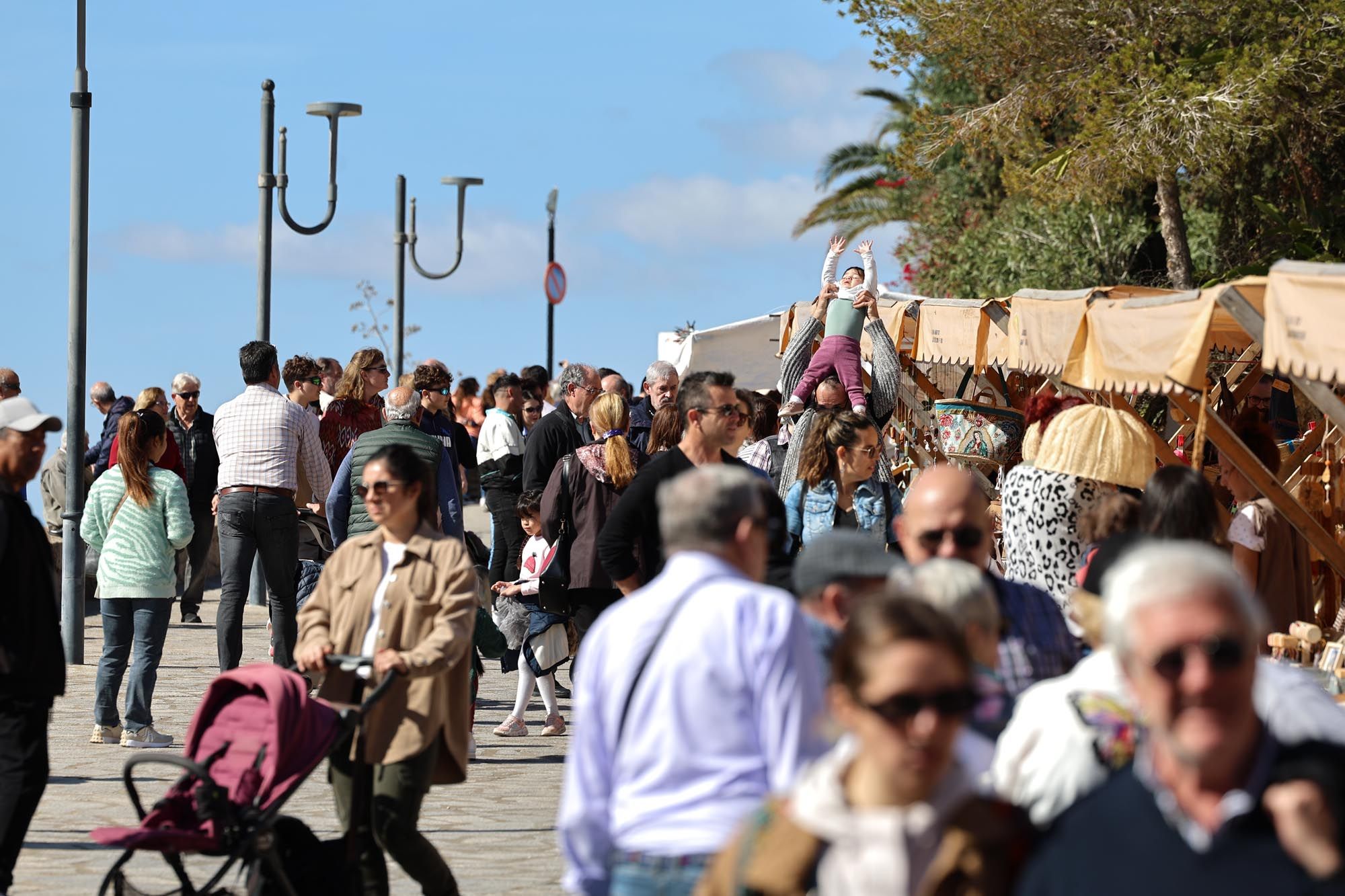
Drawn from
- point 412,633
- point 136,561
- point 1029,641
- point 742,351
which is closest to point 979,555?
point 1029,641

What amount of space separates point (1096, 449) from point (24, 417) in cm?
393

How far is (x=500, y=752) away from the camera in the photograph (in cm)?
1037

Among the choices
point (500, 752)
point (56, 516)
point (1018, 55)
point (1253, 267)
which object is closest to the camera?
point (500, 752)

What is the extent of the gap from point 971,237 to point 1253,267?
40.0ft

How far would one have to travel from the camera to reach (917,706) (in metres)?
3.02

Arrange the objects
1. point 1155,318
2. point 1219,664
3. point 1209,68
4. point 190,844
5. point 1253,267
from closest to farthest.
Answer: point 1219,664, point 190,844, point 1155,318, point 1253,267, point 1209,68

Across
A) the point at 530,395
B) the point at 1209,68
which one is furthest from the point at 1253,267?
the point at 530,395

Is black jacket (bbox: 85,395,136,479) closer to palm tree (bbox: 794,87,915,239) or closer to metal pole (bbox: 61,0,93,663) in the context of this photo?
metal pole (bbox: 61,0,93,663)

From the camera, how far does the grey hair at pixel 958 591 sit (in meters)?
3.89

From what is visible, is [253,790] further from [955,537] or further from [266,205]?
[266,205]

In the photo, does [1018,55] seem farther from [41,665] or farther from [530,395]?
[41,665]

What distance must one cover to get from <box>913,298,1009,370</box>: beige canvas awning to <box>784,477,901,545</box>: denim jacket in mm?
4683

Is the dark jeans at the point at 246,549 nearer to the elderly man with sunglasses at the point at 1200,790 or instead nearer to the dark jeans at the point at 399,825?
the dark jeans at the point at 399,825

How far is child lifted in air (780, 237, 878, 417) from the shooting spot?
12.0 meters
